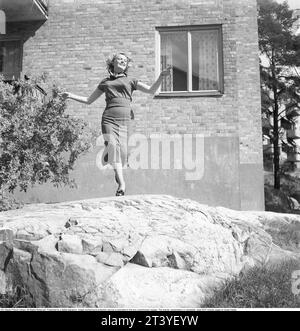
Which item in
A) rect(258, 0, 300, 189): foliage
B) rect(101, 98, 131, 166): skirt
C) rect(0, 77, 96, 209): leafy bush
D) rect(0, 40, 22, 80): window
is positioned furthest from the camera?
rect(258, 0, 300, 189): foliage

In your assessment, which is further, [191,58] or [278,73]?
[278,73]

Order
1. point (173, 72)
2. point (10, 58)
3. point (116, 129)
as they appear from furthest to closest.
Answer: point (10, 58) → point (173, 72) → point (116, 129)

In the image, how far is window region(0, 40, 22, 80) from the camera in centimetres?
1139

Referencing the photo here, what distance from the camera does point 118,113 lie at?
6.33m

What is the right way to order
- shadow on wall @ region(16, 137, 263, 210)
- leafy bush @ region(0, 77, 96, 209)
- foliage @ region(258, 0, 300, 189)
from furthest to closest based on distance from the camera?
foliage @ region(258, 0, 300, 189) < shadow on wall @ region(16, 137, 263, 210) < leafy bush @ region(0, 77, 96, 209)

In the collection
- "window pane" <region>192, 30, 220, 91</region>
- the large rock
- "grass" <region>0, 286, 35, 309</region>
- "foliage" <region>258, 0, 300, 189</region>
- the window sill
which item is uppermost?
"foliage" <region>258, 0, 300, 189</region>

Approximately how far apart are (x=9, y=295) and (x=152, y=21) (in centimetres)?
832

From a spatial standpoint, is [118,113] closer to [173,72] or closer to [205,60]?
[173,72]

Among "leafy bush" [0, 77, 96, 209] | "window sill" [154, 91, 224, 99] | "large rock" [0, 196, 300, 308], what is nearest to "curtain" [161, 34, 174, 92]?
"window sill" [154, 91, 224, 99]

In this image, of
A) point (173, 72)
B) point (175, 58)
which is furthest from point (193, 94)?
point (175, 58)

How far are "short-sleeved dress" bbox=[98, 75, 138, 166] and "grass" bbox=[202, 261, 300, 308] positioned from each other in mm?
2655

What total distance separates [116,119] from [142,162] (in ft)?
13.7

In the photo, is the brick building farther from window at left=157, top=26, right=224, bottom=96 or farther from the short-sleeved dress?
the short-sleeved dress

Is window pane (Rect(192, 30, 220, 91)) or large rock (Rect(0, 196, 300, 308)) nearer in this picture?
large rock (Rect(0, 196, 300, 308))
